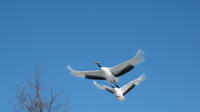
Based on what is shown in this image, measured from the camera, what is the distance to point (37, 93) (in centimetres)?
1916

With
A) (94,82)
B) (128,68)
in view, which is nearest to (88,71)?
(94,82)

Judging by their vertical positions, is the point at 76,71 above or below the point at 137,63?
above

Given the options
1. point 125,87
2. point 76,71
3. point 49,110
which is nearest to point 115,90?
point 125,87

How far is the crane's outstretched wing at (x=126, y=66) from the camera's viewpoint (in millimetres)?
16922

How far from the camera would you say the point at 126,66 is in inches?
671

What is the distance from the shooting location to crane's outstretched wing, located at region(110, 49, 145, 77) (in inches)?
666

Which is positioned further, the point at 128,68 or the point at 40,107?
the point at 40,107

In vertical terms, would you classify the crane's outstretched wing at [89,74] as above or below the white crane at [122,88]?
above

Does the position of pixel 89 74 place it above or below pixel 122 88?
above

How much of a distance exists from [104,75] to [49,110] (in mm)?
3004

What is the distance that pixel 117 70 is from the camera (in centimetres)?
1711

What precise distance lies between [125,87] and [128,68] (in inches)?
28.7

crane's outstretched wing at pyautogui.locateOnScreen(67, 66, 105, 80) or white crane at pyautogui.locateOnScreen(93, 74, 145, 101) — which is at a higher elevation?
crane's outstretched wing at pyautogui.locateOnScreen(67, 66, 105, 80)

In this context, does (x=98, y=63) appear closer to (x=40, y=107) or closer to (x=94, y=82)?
(x=94, y=82)
